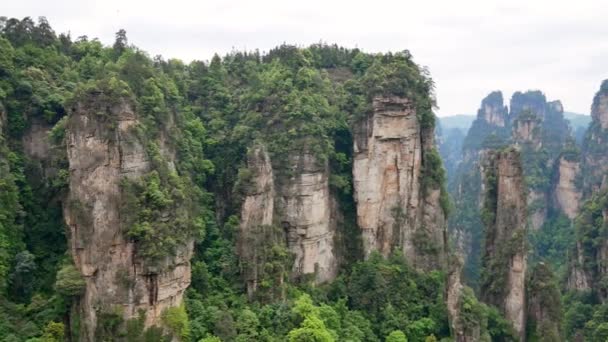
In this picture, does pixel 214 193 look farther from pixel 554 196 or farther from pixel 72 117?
pixel 554 196

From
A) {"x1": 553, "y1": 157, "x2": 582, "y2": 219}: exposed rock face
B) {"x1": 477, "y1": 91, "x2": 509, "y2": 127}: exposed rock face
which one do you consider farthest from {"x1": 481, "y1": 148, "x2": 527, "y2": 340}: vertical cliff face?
{"x1": 477, "y1": 91, "x2": 509, "y2": 127}: exposed rock face

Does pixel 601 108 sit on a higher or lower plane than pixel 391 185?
higher

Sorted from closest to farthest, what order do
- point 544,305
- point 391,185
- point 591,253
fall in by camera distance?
point 544,305, point 391,185, point 591,253

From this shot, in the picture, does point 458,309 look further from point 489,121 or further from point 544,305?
point 489,121

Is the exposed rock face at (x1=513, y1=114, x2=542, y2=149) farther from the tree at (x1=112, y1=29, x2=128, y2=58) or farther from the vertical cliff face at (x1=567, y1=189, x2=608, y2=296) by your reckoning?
the tree at (x1=112, y1=29, x2=128, y2=58)

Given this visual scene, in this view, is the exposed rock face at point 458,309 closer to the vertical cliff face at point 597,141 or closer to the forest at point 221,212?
the forest at point 221,212

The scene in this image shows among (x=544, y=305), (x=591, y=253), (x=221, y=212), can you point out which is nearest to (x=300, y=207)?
(x=221, y=212)
